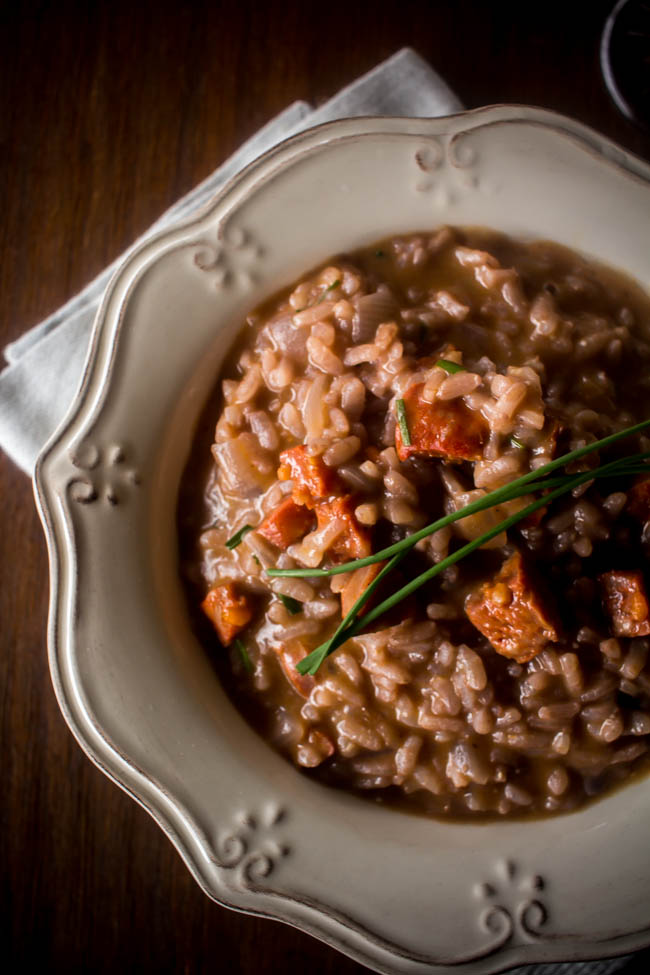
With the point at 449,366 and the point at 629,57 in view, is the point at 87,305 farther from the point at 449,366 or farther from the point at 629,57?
the point at 629,57

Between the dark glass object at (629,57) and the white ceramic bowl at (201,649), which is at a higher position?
the dark glass object at (629,57)

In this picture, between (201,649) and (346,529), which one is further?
(201,649)

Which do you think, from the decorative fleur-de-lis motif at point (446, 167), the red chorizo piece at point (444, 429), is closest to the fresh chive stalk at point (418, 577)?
the red chorizo piece at point (444, 429)

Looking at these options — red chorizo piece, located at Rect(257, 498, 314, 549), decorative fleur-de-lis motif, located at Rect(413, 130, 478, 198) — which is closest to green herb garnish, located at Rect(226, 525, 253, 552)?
red chorizo piece, located at Rect(257, 498, 314, 549)

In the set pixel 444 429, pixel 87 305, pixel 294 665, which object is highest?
pixel 87 305

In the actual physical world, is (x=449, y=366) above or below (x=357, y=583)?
above

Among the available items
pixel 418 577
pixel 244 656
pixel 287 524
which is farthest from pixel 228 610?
pixel 418 577

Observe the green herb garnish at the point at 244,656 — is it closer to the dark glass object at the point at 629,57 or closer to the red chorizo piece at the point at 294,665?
the red chorizo piece at the point at 294,665

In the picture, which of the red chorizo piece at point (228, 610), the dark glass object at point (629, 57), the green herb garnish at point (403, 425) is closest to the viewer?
the green herb garnish at point (403, 425)
